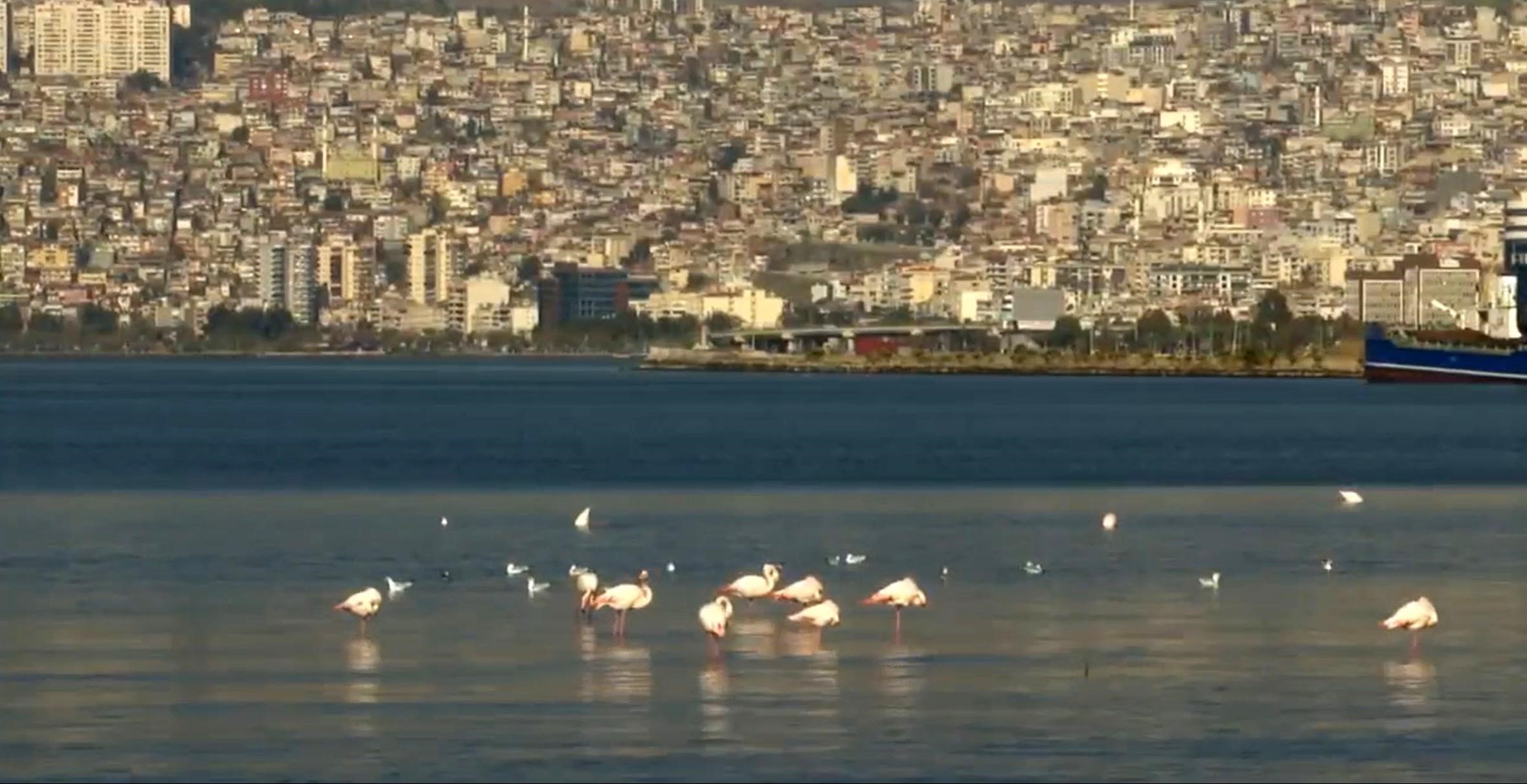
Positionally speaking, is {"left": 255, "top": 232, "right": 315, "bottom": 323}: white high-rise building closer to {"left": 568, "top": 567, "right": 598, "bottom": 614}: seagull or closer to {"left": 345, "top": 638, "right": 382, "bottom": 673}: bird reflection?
{"left": 568, "top": 567, "right": 598, "bottom": 614}: seagull

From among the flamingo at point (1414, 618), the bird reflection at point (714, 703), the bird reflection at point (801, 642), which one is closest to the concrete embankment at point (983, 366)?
the bird reflection at point (801, 642)

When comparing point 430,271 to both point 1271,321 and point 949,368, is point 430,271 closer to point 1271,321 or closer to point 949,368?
point 1271,321

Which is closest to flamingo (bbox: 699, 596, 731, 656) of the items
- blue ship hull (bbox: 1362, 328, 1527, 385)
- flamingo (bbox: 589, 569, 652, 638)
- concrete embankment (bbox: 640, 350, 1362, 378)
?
flamingo (bbox: 589, 569, 652, 638)

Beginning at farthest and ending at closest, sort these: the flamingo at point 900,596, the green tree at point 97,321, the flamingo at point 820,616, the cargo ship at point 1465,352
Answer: the green tree at point 97,321 < the cargo ship at point 1465,352 < the flamingo at point 900,596 < the flamingo at point 820,616

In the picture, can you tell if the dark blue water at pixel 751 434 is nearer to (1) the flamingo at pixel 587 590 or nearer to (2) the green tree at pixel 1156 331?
(1) the flamingo at pixel 587 590

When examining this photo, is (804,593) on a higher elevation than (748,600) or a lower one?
higher

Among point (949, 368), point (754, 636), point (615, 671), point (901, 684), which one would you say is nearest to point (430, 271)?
point (949, 368)
